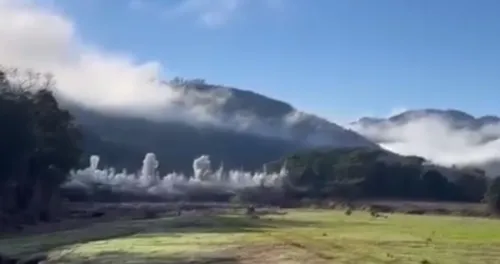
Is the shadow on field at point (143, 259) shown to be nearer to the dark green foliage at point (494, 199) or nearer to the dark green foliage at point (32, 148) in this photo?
the dark green foliage at point (32, 148)

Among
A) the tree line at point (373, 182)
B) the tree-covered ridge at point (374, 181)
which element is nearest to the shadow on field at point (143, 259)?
the tree line at point (373, 182)

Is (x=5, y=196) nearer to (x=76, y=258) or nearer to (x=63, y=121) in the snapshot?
(x=63, y=121)

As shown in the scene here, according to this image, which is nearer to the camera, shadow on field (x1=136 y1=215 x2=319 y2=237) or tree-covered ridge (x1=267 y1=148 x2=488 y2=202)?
shadow on field (x1=136 y1=215 x2=319 y2=237)

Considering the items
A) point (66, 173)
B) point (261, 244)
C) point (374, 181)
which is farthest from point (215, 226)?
point (374, 181)

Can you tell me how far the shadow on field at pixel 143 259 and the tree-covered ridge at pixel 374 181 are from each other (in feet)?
382

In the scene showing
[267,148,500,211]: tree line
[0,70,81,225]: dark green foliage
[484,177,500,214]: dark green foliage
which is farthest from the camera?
[267,148,500,211]: tree line

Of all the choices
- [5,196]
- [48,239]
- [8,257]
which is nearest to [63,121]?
[5,196]

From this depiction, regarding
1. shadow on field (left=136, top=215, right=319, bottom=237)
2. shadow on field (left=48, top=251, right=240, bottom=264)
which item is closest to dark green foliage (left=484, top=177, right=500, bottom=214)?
shadow on field (left=136, top=215, right=319, bottom=237)

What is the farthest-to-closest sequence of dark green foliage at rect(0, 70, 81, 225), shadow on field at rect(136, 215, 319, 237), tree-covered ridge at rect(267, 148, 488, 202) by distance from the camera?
1. tree-covered ridge at rect(267, 148, 488, 202)
2. dark green foliage at rect(0, 70, 81, 225)
3. shadow on field at rect(136, 215, 319, 237)

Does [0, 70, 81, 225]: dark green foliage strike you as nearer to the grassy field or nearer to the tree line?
the grassy field

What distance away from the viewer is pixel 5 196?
10112 centimetres

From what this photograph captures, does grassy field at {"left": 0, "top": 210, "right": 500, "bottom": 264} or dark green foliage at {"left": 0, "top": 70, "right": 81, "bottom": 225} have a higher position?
dark green foliage at {"left": 0, "top": 70, "right": 81, "bottom": 225}

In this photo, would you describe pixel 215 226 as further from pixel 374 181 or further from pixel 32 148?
pixel 374 181

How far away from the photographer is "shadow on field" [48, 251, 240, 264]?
51375 mm
